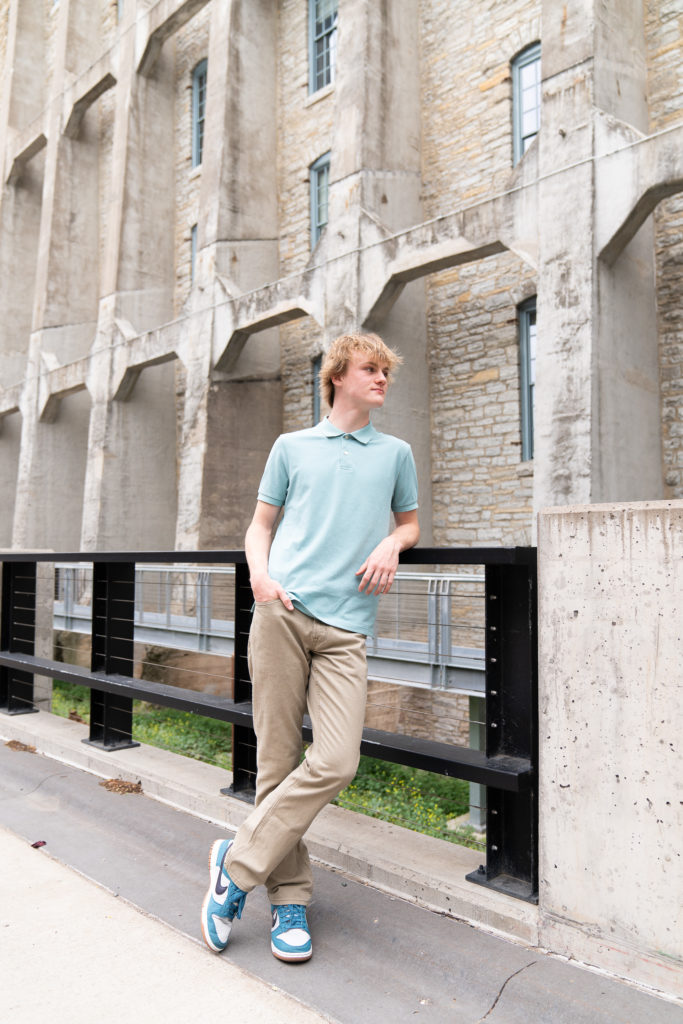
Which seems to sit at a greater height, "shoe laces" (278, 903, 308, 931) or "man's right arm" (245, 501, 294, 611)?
"man's right arm" (245, 501, 294, 611)

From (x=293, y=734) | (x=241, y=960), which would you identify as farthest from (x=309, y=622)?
(x=241, y=960)

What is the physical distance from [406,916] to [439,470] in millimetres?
10807

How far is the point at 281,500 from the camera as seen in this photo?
112 inches

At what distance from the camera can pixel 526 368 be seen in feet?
40.8

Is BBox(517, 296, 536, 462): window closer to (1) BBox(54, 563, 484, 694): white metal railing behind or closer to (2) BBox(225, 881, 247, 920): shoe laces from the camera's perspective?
(1) BBox(54, 563, 484, 694): white metal railing behind

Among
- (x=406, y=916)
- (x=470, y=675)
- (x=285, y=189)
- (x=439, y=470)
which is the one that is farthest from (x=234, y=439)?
(x=406, y=916)

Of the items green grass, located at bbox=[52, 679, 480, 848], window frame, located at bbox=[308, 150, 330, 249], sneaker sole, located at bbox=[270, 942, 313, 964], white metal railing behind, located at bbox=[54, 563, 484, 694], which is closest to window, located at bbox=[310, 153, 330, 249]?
window frame, located at bbox=[308, 150, 330, 249]

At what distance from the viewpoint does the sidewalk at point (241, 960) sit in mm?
2264

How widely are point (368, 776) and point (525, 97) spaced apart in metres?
10.7

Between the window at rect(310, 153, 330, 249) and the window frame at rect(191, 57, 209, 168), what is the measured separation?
3.98m

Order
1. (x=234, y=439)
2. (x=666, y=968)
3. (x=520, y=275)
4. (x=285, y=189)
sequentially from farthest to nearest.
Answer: (x=285, y=189) → (x=234, y=439) → (x=520, y=275) → (x=666, y=968)

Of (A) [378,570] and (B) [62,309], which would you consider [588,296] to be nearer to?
(A) [378,570]

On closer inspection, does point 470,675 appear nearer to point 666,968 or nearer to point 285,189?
point 666,968

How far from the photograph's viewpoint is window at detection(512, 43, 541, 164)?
41.3 ft
